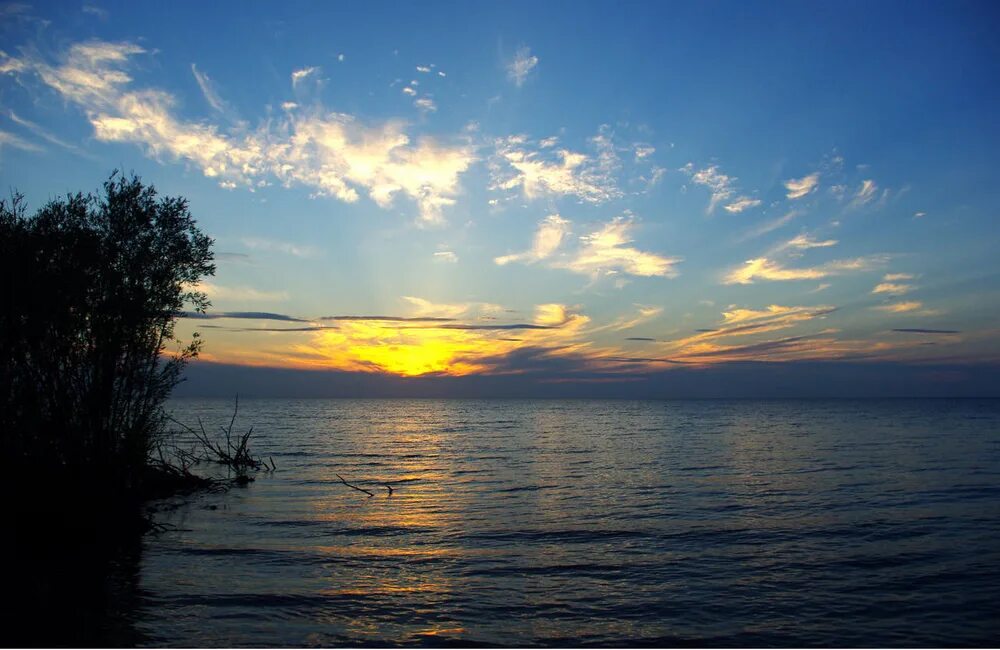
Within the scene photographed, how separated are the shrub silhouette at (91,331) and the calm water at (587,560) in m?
4.56

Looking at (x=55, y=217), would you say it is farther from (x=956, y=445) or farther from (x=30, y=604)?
(x=956, y=445)

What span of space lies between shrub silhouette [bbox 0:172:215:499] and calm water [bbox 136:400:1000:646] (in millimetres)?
4561

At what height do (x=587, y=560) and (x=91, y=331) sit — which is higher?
(x=91, y=331)

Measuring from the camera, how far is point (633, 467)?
43.2 m

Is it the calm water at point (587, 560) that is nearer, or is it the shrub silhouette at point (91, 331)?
the calm water at point (587, 560)

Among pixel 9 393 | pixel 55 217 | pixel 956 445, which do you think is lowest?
pixel 956 445

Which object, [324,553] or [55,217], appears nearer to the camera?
[324,553]

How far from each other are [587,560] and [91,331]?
65.6 ft

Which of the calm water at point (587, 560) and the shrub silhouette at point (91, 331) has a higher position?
the shrub silhouette at point (91, 331)

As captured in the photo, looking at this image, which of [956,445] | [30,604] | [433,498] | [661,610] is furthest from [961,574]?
[956,445]

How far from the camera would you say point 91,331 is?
22375mm

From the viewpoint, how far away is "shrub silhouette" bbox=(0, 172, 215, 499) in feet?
68.3

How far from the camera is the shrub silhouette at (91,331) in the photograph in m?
20.8

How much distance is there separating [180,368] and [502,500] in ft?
53.3
